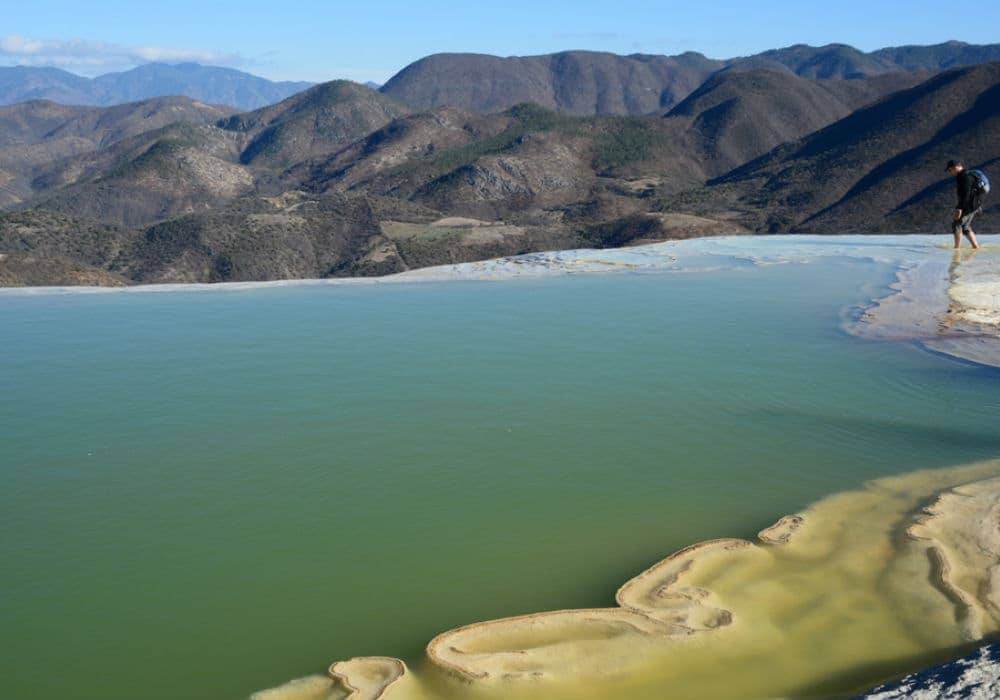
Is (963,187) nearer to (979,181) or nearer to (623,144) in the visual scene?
(979,181)

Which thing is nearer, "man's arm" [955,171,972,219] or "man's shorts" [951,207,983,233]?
"man's arm" [955,171,972,219]

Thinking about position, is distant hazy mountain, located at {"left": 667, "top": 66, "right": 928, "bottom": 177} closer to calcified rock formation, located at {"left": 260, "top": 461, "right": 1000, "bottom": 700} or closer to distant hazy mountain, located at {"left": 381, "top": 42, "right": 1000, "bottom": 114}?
distant hazy mountain, located at {"left": 381, "top": 42, "right": 1000, "bottom": 114}

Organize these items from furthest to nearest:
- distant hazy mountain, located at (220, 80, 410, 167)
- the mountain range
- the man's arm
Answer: distant hazy mountain, located at (220, 80, 410, 167) → the mountain range → the man's arm

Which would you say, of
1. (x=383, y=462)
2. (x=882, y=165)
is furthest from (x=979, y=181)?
(x=882, y=165)

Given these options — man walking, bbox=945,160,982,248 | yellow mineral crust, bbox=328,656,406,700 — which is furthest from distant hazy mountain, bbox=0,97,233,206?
yellow mineral crust, bbox=328,656,406,700

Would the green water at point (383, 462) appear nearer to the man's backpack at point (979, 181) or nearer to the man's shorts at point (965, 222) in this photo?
the man's backpack at point (979, 181)

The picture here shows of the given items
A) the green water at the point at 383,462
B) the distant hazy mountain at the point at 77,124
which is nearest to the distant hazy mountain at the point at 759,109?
the green water at the point at 383,462

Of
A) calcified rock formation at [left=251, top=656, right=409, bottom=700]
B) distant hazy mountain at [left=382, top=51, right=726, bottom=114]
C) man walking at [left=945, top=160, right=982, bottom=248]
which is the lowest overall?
calcified rock formation at [left=251, top=656, right=409, bottom=700]
